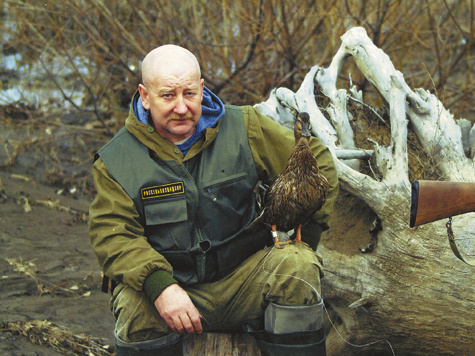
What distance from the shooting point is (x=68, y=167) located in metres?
8.50

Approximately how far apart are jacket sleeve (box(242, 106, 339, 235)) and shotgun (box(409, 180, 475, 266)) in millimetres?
715

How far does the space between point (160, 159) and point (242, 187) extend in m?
0.50

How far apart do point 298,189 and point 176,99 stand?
0.83 m

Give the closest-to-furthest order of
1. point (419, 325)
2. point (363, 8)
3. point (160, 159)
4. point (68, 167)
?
1. point (160, 159)
2. point (419, 325)
3. point (363, 8)
4. point (68, 167)

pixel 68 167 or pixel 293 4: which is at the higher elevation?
pixel 293 4

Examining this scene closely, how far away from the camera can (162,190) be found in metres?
3.18

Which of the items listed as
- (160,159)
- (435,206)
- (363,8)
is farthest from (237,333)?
(363,8)

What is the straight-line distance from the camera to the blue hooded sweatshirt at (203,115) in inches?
131

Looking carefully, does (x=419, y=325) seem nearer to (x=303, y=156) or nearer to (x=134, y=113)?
(x=303, y=156)

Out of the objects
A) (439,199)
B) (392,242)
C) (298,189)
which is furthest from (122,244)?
(392,242)

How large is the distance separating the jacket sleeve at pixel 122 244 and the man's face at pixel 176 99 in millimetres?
431

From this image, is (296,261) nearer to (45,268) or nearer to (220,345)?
(220,345)

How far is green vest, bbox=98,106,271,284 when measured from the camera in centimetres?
317

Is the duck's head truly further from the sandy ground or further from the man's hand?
the sandy ground
